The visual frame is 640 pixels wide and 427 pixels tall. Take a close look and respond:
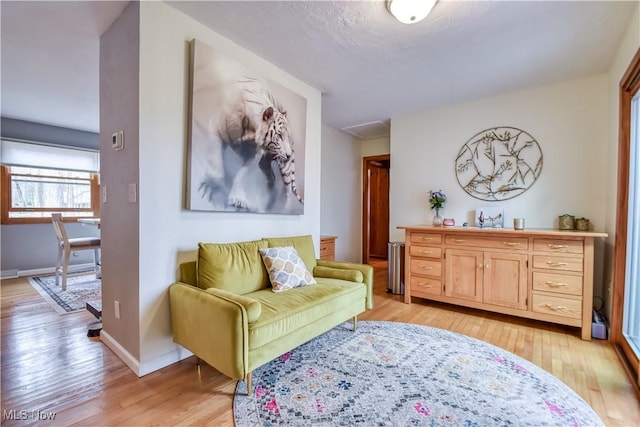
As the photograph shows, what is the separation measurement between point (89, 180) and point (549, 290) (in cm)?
675

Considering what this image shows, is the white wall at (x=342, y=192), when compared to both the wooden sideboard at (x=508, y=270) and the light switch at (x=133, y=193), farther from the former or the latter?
the light switch at (x=133, y=193)

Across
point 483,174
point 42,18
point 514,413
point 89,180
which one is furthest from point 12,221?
point 483,174

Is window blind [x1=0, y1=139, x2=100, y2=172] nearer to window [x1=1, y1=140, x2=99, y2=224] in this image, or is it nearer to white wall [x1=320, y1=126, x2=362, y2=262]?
window [x1=1, y1=140, x2=99, y2=224]

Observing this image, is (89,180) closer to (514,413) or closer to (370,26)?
(370,26)

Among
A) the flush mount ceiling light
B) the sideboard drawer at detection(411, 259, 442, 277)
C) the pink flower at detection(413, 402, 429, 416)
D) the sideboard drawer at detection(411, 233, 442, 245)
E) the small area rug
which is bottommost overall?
the small area rug

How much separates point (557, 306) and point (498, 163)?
1.59 meters

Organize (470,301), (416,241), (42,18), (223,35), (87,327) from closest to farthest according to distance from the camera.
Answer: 1. (42,18)
2. (223,35)
3. (87,327)
4. (470,301)
5. (416,241)

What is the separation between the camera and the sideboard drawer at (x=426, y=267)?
10.3 feet

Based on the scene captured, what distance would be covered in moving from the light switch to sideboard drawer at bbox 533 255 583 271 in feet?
10.8

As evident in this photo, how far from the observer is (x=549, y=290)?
2553mm

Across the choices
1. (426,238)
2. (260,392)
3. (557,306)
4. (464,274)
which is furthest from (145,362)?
(557,306)

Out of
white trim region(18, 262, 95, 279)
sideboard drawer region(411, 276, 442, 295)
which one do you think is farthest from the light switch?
white trim region(18, 262, 95, 279)

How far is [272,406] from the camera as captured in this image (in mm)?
1514

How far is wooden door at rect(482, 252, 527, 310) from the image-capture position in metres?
2.67
